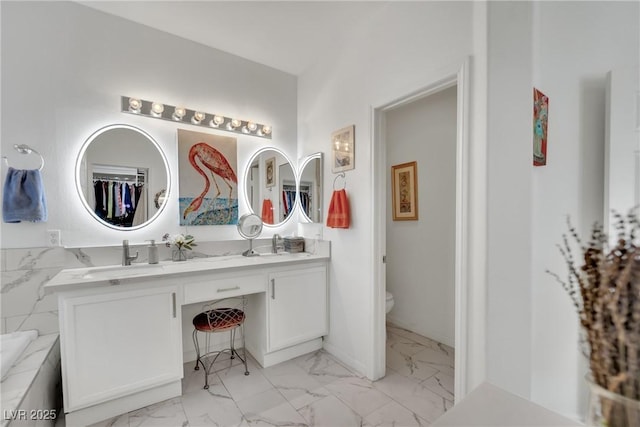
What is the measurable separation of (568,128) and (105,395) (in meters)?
3.15

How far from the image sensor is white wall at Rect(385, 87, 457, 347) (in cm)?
269

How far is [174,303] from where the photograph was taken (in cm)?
189

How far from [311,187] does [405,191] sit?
1094 mm

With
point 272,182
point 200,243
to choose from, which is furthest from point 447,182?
point 200,243

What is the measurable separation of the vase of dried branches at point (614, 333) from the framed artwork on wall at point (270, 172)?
2605 millimetres

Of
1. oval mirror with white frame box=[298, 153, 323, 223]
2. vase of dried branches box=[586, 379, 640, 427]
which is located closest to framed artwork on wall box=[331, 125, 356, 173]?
oval mirror with white frame box=[298, 153, 323, 223]

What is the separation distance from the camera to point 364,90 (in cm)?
219

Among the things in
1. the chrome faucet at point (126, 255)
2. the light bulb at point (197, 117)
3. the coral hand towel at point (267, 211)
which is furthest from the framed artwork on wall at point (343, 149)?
the chrome faucet at point (126, 255)

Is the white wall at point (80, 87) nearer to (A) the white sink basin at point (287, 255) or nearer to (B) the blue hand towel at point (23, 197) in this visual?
(B) the blue hand towel at point (23, 197)

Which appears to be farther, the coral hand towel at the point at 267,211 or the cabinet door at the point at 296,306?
the coral hand towel at the point at 267,211

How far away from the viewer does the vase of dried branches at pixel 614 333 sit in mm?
448

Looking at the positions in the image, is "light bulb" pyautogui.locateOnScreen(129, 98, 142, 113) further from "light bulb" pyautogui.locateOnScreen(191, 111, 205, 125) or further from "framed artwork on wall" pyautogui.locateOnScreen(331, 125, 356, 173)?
"framed artwork on wall" pyautogui.locateOnScreen(331, 125, 356, 173)

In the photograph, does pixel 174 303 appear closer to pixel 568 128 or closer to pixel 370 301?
pixel 370 301

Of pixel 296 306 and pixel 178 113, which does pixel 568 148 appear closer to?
pixel 296 306
